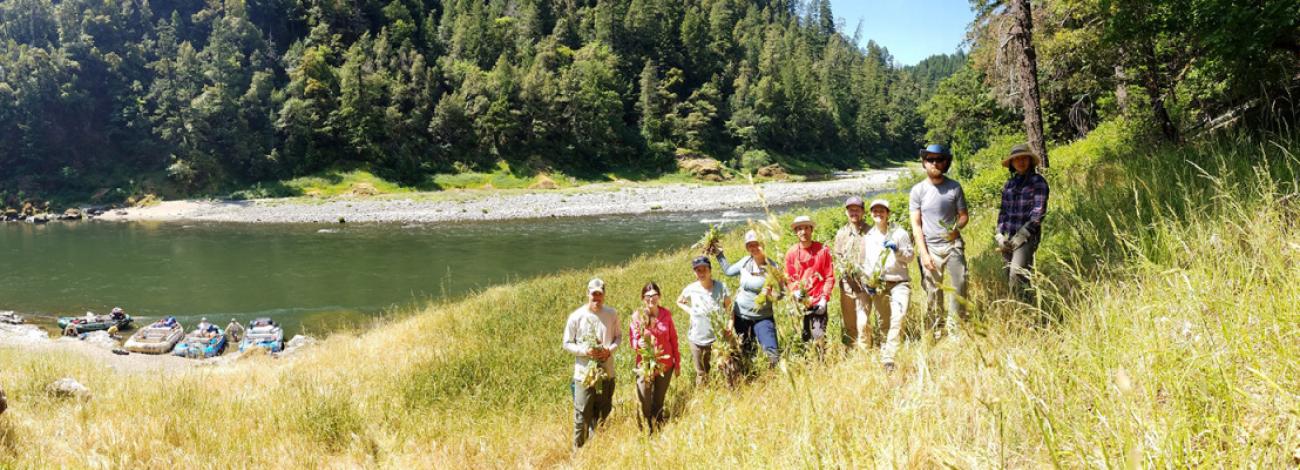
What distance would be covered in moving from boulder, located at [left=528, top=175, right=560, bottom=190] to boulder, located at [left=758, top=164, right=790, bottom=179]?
2240 centimetres

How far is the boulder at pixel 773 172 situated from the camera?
218ft

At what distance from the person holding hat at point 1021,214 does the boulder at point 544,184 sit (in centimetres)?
5524

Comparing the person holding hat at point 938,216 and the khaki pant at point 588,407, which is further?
the khaki pant at point 588,407

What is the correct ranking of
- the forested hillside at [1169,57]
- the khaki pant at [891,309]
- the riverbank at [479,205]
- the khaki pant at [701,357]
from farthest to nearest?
the riverbank at [479,205]
the forested hillside at [1169,57]
the khaki pant at [701,357]
the khaki pant at [891,309]

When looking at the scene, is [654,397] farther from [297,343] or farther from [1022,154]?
[297,343]

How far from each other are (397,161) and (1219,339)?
65519mm

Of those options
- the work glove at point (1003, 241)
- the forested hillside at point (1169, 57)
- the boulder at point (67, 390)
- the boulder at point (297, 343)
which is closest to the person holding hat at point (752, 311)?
the work glove at point (1003, 241)

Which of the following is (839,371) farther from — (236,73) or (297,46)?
(297,46)

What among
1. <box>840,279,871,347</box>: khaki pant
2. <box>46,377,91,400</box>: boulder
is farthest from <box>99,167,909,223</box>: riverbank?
<box>840,279,871,347</box>: khaki pant

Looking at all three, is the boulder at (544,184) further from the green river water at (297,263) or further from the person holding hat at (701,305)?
the person holding hat at (701,305)

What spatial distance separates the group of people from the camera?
4.52m

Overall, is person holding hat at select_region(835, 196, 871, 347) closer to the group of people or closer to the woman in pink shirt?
the group of people

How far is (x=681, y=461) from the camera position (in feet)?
10.7

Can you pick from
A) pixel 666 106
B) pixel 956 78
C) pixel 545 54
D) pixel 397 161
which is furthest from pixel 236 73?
pixel 956 78
